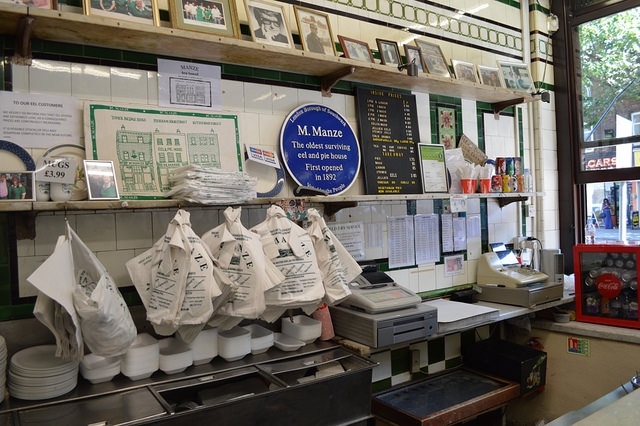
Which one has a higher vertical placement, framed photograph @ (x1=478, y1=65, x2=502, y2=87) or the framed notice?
framed photograph @ (x1=478, y1=65, x2=502, y2=87)

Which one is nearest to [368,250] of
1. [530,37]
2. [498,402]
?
[498,402]

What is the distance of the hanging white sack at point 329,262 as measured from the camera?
223 cm

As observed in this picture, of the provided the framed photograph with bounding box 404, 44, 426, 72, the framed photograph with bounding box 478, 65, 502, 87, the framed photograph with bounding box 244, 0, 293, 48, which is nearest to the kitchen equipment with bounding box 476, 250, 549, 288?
the framed photograph with bounding box 478, 65, 502, 87

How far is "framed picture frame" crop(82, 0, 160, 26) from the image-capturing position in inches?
77.8

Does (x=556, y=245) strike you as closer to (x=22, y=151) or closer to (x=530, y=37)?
(x=530, y=37)

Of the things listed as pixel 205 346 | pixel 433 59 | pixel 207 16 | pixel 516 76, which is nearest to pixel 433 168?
pixel 433 59

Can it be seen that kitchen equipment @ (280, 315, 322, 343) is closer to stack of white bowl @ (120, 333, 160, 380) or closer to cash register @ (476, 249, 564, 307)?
stack of white bowl @ (120, 333, 160, 380)

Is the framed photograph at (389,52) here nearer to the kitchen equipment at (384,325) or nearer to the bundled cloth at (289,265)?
the bundled cloth at (289,265)

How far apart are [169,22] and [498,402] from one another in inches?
104

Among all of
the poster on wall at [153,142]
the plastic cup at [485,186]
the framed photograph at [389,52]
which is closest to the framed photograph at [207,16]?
the poster on wall at [153,142]

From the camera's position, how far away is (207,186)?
6.76ft

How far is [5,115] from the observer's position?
6.28 feet

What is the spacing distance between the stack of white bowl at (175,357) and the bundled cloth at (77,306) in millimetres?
257

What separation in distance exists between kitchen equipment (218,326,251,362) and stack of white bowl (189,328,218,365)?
0.03 metres
